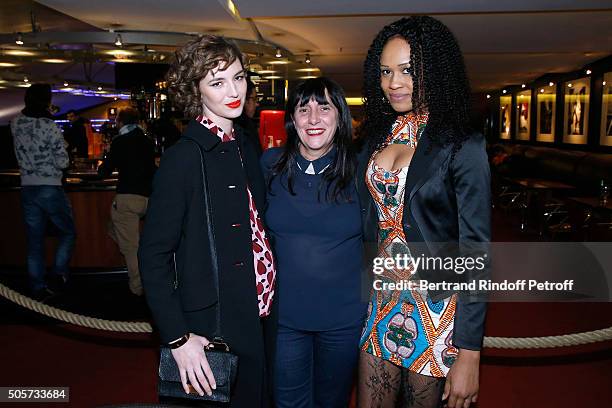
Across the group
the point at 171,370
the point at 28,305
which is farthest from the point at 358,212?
the point at 28,305

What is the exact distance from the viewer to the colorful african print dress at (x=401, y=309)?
5.25 ft

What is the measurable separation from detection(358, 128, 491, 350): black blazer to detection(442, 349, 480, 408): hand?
0.11 ft

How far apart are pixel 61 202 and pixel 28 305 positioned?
7.33ft

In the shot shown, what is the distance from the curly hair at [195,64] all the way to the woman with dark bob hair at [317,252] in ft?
Result: 1.46

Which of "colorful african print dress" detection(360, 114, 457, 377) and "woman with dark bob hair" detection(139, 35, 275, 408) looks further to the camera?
"colorful african print dress" detection(360, 114, 457, 377)

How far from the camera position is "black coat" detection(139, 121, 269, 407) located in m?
1.49

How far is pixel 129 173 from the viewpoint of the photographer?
15.0ft

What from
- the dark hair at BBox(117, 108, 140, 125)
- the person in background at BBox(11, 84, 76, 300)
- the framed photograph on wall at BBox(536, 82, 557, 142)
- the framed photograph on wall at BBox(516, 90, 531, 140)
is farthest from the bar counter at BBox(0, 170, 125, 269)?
the framed photograph on wall at BBox(516, 90, 531, 140)

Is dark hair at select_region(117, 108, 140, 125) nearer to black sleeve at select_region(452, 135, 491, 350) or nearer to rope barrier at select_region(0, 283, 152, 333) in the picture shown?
rope barrier at select_region(0, 283, 152, 333)

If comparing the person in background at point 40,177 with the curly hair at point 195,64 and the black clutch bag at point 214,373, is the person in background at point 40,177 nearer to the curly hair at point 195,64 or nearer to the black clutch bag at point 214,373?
the curly hair at point 195,64

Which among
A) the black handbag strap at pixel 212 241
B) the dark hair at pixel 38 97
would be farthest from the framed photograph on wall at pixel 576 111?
the black handbag strap at pixel 212 241

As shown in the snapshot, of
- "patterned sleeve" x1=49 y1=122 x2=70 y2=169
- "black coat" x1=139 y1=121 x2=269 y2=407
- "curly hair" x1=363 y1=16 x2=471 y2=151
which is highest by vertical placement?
"curly hair" x1=363 y1=16 x2=471 y2=151

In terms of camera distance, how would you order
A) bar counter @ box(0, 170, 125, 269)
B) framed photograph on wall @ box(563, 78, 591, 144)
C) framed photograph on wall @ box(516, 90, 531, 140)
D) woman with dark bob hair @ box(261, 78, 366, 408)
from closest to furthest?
1. woman with dark bob hair @ box(261, 78, 366, 408)
2. bar counter @ box(0, 170, 125, 269)
3. framed photograph on wall @ box(563, 78, 591, 144)
4. framed photograph on wall @ box(516, 90, 531, 140)

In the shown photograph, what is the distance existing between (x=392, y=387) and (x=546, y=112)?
38.4 feet
